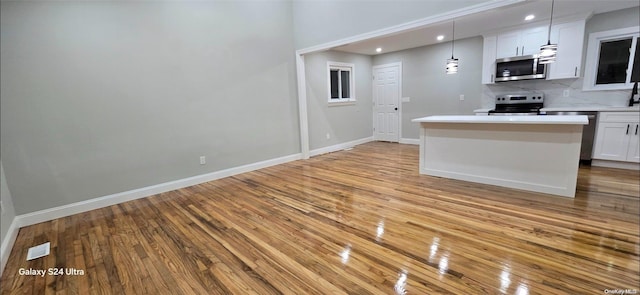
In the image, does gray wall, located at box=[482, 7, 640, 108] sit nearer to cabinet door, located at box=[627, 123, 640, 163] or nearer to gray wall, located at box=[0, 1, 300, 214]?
cabinet door, located at box=[627, 123, 640, 163]

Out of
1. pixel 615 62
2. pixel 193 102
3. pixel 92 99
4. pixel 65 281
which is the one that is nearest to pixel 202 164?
pixel 193 102

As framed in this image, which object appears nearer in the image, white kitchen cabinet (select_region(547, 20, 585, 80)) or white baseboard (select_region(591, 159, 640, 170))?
white baseboard (select_region(591, 159, 640, 170))

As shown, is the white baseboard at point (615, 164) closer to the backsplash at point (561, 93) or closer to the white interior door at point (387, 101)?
the backsplash at point (561, 93)

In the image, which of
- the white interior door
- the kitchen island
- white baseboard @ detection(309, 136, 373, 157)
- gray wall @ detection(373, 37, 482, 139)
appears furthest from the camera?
the white interior door

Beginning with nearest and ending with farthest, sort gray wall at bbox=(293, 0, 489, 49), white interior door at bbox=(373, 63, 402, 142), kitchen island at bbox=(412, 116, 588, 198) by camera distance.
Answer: kitchen island at bbox=(412, 116, 588, 198), gray wall at bbox=(293, 0, 489, 49), white interior door at bbox=(373, 63, 402, 142)

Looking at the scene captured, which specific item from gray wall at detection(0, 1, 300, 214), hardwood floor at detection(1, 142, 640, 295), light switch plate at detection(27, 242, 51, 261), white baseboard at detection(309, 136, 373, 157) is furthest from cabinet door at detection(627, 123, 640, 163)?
light switch plate at detection(27, 242, 51, 261)

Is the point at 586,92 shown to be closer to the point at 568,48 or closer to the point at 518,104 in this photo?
the point at 568,48

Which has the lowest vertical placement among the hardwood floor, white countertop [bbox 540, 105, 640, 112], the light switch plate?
the light switch plate

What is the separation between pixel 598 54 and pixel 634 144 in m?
1.52

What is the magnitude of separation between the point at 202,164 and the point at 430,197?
3.32m

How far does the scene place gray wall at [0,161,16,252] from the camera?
256 cm

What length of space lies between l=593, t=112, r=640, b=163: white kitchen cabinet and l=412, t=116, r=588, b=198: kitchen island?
65.9 inches

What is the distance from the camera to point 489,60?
17.6ft

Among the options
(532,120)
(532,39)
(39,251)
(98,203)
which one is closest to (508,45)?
(532,39)
